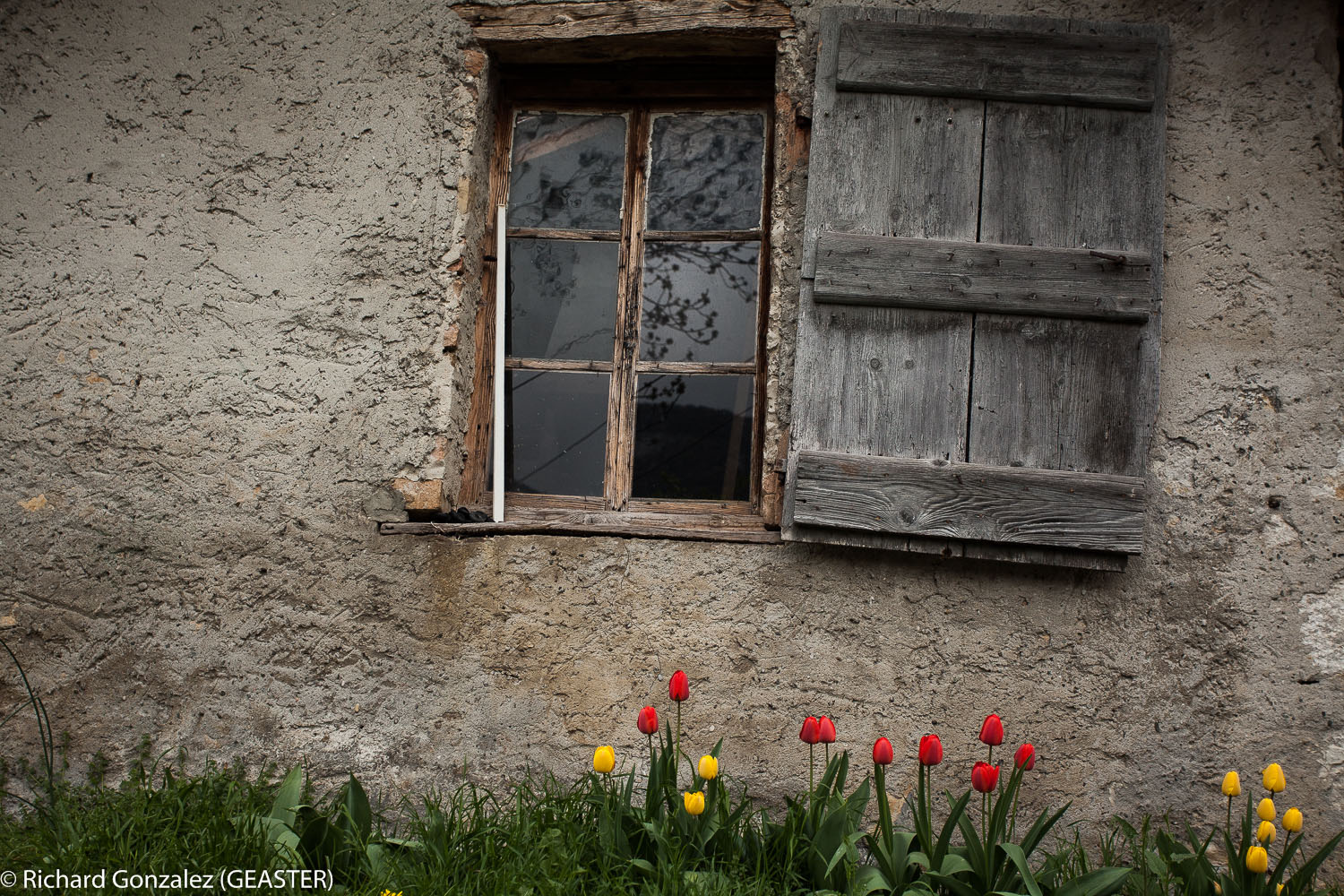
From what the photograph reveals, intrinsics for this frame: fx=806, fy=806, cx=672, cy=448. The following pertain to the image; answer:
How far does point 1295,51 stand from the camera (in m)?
2.19

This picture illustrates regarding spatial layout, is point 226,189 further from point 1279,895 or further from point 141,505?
point 1279,895

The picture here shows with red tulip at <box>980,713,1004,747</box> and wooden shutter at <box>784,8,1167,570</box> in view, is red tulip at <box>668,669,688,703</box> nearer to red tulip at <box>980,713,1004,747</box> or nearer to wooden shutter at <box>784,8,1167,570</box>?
wooden shutter at <box>784,8,1167,570</box>

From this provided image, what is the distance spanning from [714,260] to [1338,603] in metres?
1.91

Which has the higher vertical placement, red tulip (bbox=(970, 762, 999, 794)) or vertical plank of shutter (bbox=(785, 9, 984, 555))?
vertical plank of shutter (bbox=(785, 9, 984, 555))

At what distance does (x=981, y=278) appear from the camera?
82.7 inches

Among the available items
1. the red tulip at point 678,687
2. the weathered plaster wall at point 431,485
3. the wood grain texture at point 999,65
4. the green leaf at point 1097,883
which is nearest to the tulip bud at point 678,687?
the red tulip at point 678,687

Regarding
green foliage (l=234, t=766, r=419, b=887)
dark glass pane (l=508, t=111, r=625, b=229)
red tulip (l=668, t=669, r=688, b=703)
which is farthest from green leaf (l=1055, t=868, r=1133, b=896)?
dark glass pane (l=508, t=111, r=625, b=229)

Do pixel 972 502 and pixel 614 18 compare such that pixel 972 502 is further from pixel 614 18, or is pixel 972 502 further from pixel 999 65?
pixel 614 18

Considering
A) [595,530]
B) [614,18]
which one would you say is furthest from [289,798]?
[614,18]

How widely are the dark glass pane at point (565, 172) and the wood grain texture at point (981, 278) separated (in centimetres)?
82

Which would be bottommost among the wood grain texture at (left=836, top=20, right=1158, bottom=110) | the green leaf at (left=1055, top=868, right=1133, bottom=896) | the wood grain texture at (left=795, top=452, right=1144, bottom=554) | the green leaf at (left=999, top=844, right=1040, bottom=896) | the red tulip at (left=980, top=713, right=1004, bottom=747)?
the green leaf at (left=1055, top=868, right=1133, bottom=896)

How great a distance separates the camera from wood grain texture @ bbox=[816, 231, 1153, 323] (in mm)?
2074

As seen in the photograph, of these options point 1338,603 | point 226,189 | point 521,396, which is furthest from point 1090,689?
point 226,189

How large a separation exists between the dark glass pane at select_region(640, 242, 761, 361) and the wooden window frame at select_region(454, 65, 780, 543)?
0.03m
